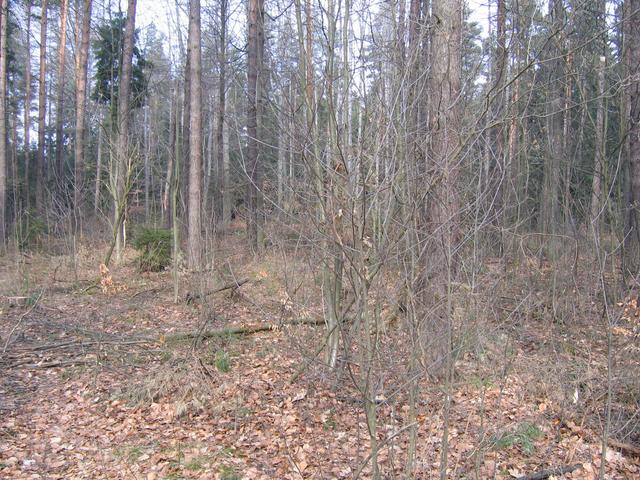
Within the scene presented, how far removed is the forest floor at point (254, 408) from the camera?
403 centimetres

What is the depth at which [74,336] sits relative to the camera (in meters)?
7.11

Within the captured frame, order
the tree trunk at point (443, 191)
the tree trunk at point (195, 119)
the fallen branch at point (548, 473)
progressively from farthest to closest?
1. the tree trunk at point (195, 119)
2. the fallen branch at point (548, 473)
3. the tree trunk at point (443, 191)

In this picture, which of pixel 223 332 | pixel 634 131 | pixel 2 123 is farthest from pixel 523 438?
pixel 2 123

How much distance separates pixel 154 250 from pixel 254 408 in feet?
22.8

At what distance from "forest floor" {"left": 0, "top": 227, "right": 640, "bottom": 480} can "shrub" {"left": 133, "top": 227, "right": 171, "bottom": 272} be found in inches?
138

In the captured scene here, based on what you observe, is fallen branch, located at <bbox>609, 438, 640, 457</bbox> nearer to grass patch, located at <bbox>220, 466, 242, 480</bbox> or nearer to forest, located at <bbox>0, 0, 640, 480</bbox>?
forest, located at <bbox>0, 0, 640, 480</bbox>

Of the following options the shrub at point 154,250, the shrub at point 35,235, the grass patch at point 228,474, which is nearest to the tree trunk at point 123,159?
the shrub at point 154,250

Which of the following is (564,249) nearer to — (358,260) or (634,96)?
(634,96)

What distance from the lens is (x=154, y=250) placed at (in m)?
11.3

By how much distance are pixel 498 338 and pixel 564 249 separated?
3.65m

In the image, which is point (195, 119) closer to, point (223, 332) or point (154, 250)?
point (154, 250)

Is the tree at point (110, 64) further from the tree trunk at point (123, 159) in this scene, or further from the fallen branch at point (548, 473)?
the fallen branch at point (548, 473)

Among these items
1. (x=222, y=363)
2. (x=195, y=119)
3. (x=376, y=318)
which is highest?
(x=195, y=119)

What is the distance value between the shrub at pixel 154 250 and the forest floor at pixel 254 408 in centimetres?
351
